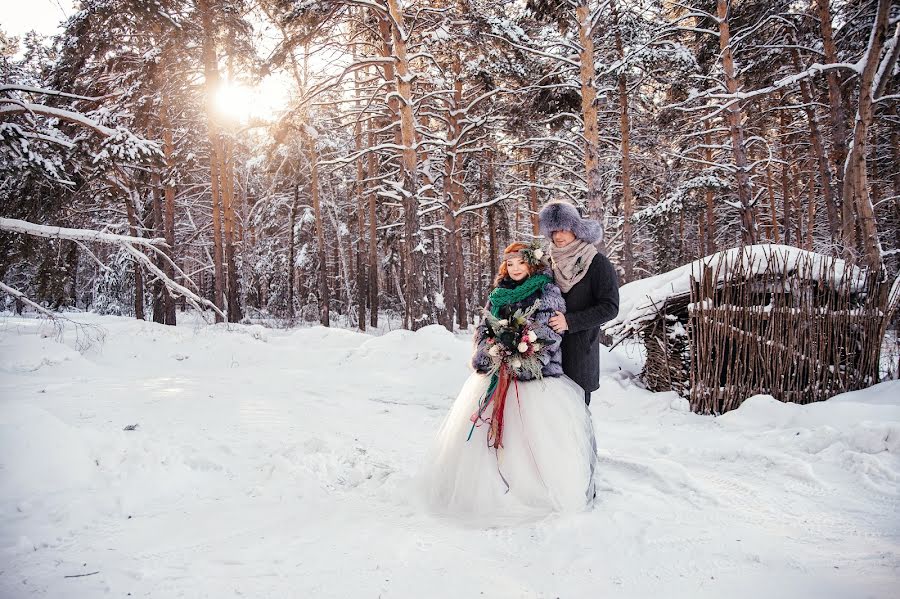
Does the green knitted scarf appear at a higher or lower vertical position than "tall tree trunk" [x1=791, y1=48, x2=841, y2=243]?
lower

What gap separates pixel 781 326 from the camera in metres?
5.66

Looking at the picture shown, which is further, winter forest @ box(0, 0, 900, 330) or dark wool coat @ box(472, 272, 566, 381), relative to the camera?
winter forest @ box(0, 0, 900, 330)

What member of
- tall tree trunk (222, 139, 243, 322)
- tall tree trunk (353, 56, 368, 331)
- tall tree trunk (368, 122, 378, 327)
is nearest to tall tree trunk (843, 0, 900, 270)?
tall tree trunk (368, 122, 378, 327)

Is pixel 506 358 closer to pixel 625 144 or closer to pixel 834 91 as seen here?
pixel 834 91

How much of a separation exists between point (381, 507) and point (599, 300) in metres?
2.15

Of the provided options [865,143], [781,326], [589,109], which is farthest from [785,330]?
[589,109]

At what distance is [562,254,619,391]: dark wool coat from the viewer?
322cm

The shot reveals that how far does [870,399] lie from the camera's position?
16.9ft

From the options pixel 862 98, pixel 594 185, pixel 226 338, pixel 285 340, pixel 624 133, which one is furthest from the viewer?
pixel 624 133

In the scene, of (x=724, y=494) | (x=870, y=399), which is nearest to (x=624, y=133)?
(x=870, y=399)

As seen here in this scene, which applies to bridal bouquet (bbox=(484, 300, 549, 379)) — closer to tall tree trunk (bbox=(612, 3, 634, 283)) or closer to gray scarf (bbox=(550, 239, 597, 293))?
gray scarf (bbox=(550, 239, 597, 293))

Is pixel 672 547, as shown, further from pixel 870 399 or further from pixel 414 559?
pixel 870 399

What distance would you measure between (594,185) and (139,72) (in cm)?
1300

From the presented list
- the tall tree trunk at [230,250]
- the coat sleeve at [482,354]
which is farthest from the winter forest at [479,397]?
the tall tree trunk at [230,250]
